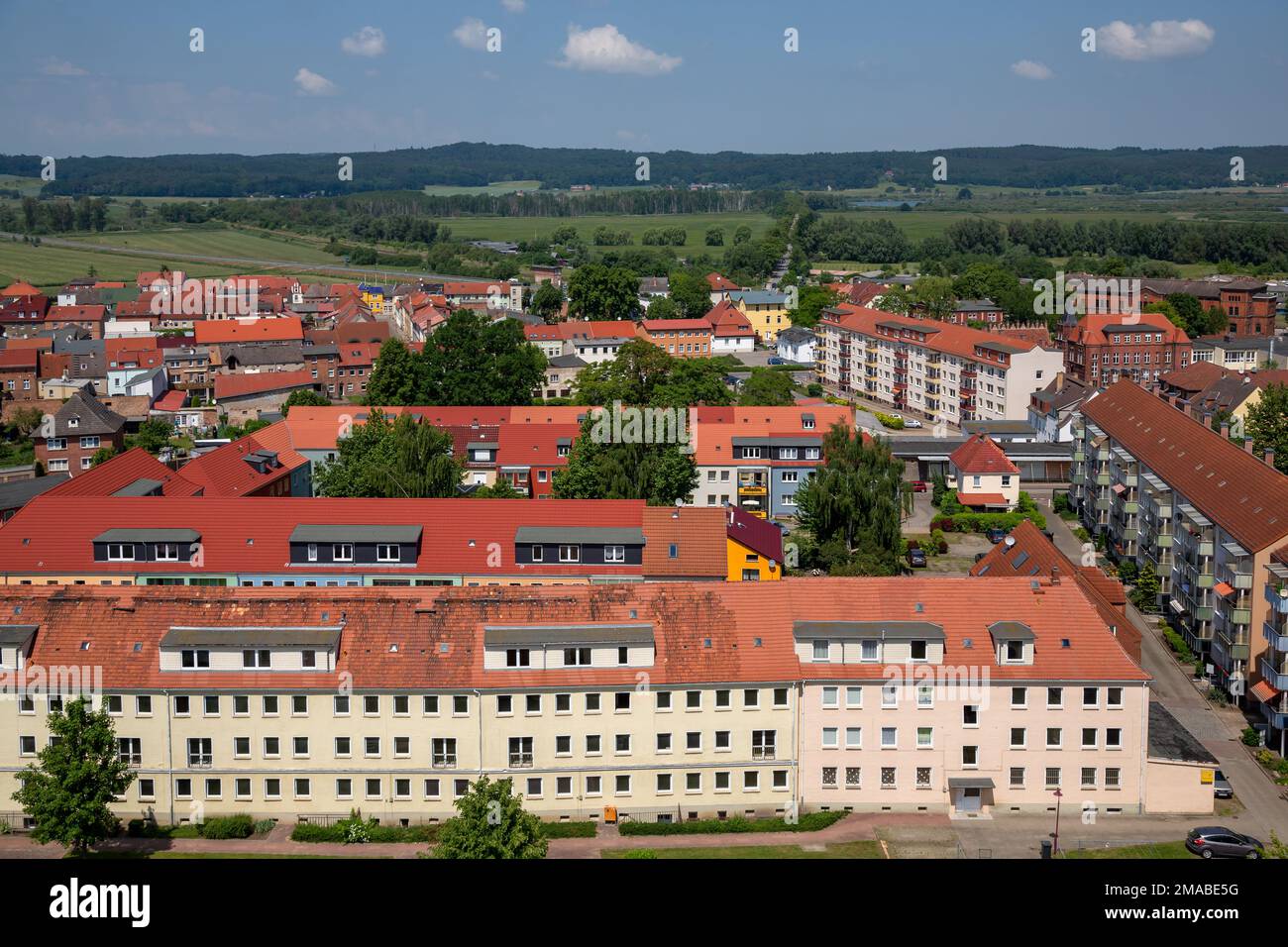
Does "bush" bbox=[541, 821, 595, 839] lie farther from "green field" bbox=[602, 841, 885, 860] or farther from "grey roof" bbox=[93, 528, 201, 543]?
"grey roof" bbox=[93, 528, 201, 543]

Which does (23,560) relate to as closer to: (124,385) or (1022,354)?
(124,385)

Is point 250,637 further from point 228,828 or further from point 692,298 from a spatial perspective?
point 692,298

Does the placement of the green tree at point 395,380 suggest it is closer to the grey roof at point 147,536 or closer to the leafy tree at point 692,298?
the grey roof at point 147,536

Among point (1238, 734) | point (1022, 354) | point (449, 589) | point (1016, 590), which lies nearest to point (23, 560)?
point (449, 589)

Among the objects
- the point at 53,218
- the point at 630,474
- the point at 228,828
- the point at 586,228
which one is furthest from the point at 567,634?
the point at 586,228

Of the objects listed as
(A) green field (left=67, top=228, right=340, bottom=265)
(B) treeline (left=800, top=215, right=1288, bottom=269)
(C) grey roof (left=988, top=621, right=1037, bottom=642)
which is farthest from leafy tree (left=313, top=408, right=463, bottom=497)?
(A) green field (left=67, top=228, right=340, bottom=265)

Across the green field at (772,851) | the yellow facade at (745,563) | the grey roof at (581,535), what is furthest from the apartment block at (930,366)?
the green field at (772,851)
